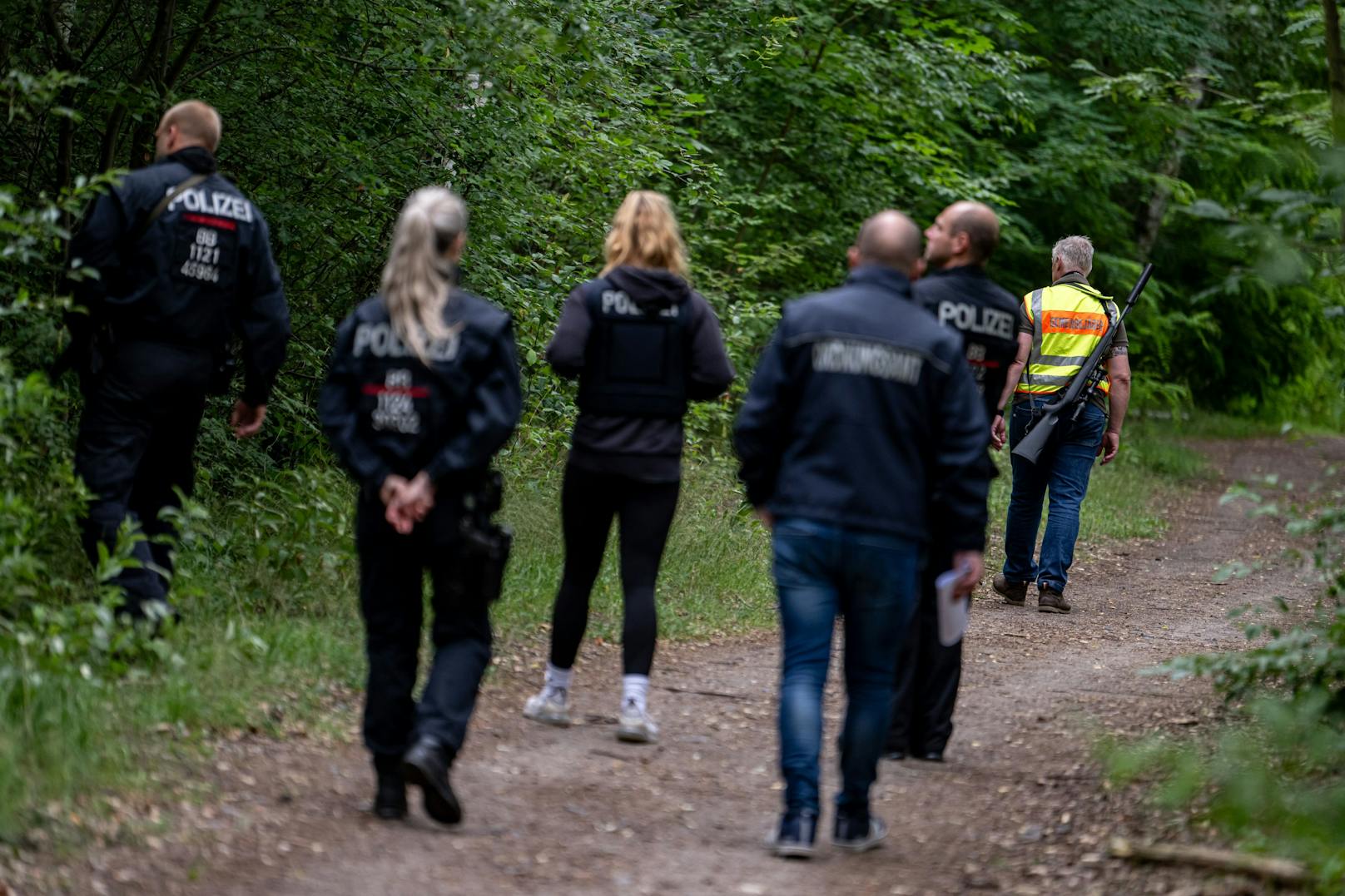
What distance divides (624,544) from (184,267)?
83.7 inches

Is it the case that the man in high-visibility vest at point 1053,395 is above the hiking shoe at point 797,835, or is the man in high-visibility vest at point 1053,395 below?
above

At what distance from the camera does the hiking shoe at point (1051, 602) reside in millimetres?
10008

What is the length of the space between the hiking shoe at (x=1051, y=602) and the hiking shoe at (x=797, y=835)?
219 inches

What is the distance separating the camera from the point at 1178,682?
789 cm

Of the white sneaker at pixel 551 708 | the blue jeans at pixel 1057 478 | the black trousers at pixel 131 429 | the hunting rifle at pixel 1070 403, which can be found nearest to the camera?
the black trousers at pixel 131 429

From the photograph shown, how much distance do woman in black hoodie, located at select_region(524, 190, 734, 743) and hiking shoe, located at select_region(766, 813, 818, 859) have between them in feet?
4.55

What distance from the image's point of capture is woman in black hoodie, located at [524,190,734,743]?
5973 millimetres

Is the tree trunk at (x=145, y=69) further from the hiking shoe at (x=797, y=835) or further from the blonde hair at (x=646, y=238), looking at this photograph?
the hiking shoe at (x=797, y=835)

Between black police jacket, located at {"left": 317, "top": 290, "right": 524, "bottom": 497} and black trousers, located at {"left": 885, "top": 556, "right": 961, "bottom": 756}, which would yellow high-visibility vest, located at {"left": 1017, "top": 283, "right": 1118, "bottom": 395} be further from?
black police jacket, located at {"left": 317, "top": 290, "right": 524, "bottom": 497}

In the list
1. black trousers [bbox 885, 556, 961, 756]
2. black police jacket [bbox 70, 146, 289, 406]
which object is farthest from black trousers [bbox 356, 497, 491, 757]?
black trousers [bbox 885, 556, 961, 756]

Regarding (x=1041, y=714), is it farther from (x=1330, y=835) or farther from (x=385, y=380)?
(x=385, y=380)

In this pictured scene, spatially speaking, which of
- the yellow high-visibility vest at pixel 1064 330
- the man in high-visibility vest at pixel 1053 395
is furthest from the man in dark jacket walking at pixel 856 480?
the yellow high-visibility vest at pixel 1064 330

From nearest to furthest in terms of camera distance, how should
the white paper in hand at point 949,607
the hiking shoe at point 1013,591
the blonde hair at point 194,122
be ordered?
the white paper in hand at point 949,607 → the blonde hair at point 194,122 → the hiking shoe at point 1013,591

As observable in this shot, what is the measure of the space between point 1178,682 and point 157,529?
513 cm
